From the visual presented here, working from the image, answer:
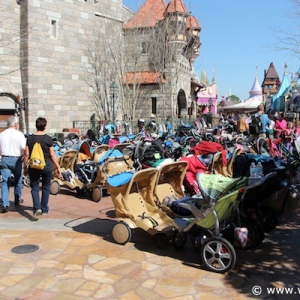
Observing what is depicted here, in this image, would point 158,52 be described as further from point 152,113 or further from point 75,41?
point 75,41

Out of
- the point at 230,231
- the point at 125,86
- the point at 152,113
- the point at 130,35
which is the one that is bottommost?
the point at 230,231

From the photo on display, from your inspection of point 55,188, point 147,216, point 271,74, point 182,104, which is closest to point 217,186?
point 147,216

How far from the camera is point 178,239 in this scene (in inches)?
194

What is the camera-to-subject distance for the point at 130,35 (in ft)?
82.9

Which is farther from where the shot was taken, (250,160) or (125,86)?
(125,86)

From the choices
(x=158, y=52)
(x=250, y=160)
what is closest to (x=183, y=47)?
(x=158, y=52)

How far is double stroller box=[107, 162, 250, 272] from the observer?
13.8 ft

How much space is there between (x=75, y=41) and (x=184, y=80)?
465 inches

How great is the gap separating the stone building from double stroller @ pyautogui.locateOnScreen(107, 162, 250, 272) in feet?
42.6

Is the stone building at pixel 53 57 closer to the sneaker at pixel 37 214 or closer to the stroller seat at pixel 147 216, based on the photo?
the sneaker at pixel 37 214

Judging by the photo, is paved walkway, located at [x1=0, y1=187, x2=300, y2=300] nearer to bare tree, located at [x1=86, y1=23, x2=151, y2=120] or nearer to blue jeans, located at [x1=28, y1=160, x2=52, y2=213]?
blue jeans, located at [x1=28, y1=160, x2=52, y2=213]

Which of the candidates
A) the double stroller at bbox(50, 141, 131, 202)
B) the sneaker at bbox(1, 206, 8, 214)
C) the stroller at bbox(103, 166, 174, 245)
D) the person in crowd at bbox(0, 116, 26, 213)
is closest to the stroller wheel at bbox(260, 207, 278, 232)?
the stroller at bbox(103, 166, 174, 245)

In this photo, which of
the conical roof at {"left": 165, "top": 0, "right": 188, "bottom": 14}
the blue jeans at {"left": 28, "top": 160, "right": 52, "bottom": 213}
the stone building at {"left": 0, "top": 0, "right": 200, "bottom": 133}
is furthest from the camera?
the conical roof at {"left": 165, "top": 0, "right": 188, "bottom": 14}

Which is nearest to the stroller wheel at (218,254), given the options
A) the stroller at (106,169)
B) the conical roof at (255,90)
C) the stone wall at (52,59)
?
the stroller at (106,169)
